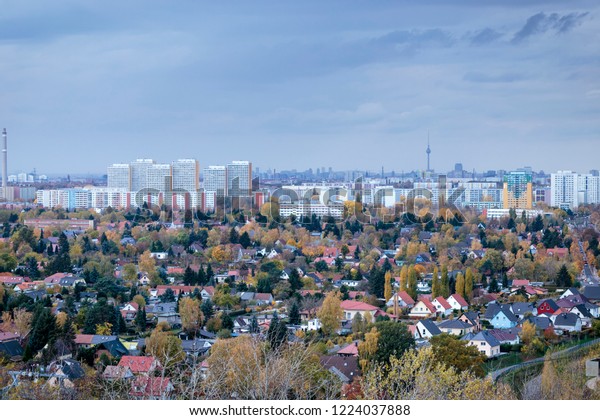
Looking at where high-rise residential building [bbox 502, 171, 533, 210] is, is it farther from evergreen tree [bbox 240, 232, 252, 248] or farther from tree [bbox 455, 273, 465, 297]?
tree [bbox 455, 273, 465, 297]

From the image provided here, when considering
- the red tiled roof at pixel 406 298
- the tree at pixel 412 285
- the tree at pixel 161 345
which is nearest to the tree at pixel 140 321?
the tree at pixel 161 345

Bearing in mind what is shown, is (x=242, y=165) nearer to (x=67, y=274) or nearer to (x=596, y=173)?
(x=596, y=173)

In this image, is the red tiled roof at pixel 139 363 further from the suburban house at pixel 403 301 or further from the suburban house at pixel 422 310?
the suburban house at pixel 403 301

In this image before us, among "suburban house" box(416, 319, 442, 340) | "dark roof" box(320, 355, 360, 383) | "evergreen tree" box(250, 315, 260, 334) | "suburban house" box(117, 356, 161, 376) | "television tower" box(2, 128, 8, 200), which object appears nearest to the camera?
"suburban house" box(117, 356, 161, 376)

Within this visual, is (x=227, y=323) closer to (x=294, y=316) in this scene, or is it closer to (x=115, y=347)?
(x=294, y=316)

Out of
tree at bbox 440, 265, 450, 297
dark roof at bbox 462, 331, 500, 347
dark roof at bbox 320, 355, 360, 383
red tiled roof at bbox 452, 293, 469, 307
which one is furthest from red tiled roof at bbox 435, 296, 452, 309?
dark roof at bbox 320, 355, 360, 383

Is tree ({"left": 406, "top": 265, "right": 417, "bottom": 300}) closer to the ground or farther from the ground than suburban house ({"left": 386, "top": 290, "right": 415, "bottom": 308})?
farther from the ground
